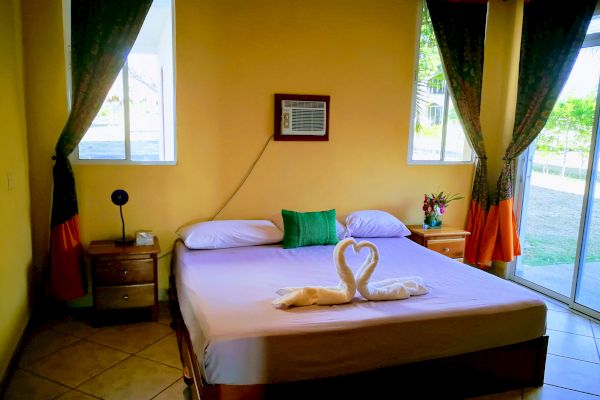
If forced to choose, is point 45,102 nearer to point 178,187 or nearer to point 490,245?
point 178,187

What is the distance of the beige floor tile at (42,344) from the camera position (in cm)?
276

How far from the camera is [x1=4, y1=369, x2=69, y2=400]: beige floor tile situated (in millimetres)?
2361

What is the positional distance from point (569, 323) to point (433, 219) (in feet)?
4.31

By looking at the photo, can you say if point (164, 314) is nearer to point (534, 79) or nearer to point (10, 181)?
point (10, 181)

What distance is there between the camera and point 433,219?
13.5 feet

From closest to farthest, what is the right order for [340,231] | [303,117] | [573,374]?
1. [573,374]
2. [340,231]
3. [303,117]

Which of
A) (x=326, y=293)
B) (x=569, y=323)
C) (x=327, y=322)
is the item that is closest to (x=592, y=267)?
(x=569, y=323)

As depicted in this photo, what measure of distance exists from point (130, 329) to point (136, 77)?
6.10ft

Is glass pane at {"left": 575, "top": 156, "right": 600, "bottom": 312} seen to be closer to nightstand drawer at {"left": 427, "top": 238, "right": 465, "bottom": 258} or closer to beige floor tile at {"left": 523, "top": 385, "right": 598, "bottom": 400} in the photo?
nightstand drawer at {"left": 427, "top": 238, "right": 465, "bottom": 258}

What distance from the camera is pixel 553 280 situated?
4.08m

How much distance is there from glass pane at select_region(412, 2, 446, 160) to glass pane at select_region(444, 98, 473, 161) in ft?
0.28

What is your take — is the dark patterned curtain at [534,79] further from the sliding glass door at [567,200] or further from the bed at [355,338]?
the bed at [355,338]

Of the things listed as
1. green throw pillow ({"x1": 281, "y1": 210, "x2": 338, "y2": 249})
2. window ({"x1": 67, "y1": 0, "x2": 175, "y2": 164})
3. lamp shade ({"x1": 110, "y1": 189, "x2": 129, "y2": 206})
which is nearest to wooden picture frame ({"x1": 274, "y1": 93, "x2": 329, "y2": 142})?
green throw pillow ({"x1": 281, "y1": 210, "x2": 338, "y2": 249})

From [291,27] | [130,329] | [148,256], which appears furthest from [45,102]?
[291,27]
